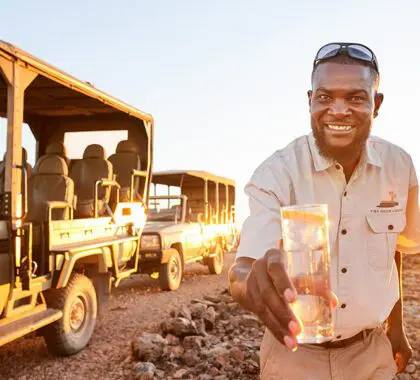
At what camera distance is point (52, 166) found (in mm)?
7953

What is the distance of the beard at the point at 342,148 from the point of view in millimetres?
1854

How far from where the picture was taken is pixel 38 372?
5.64 meters

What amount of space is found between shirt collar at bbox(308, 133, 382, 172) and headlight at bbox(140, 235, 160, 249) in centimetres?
822

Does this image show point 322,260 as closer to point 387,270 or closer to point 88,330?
point 387,270

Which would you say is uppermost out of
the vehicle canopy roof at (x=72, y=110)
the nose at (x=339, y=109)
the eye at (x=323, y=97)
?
the vehicle canopy roof at (x=72, y=110)

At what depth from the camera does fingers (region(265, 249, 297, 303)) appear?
1.17 m

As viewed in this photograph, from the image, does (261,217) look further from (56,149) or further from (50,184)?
(56,149)

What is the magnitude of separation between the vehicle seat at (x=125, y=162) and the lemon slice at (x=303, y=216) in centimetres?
748

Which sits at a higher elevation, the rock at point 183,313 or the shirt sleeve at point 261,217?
the shirt sleeve at point 261,217

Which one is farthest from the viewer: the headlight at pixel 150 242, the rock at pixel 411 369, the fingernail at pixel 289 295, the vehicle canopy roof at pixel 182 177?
the vehicle canopy roof at pixel 182 177

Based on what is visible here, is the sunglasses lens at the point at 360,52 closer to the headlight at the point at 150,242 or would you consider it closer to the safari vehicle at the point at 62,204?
the safari vehicle at the point at 62,204

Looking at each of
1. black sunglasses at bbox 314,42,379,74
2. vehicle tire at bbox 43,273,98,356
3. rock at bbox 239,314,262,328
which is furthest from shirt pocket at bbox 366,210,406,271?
rock at bbox 239,314,262,328

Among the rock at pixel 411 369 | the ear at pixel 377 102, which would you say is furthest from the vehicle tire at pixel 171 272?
the ear at pixel 377 102

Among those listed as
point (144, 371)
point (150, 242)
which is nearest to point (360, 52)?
point (144, 371)
